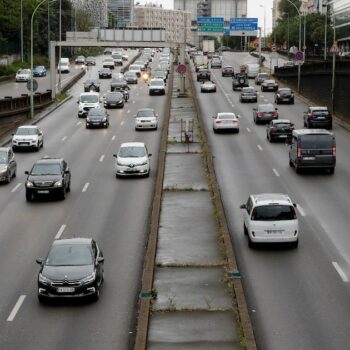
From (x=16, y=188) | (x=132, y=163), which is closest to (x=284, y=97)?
(x=132, y=163)

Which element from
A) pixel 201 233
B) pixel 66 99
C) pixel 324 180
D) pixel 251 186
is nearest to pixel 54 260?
pixel 201 233

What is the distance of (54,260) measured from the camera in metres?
22.2

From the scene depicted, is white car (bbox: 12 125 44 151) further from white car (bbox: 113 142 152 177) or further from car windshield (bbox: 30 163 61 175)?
car windshield (bbox: 30 163 61 175)

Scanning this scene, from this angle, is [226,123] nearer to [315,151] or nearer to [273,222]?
[315,151]

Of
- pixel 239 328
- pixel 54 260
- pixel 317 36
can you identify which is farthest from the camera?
pixel 317 36

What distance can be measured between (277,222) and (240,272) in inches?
116

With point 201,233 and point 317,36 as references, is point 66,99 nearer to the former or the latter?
point 201,233

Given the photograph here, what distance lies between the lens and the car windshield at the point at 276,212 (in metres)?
27.1

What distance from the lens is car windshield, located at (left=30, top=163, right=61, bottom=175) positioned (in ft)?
121

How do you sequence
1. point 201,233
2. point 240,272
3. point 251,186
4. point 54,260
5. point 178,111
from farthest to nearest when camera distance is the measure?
point 178,111, point 251,186, point 201,233, point 240,272, point 54,260

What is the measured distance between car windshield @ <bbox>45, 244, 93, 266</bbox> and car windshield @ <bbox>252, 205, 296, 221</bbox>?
6702 mm

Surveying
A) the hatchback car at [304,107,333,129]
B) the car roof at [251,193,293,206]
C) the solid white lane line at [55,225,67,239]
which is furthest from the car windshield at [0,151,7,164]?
the hatchback car at [304,107,333,129]

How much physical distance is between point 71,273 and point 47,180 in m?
15.1

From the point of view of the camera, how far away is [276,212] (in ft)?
89.1
